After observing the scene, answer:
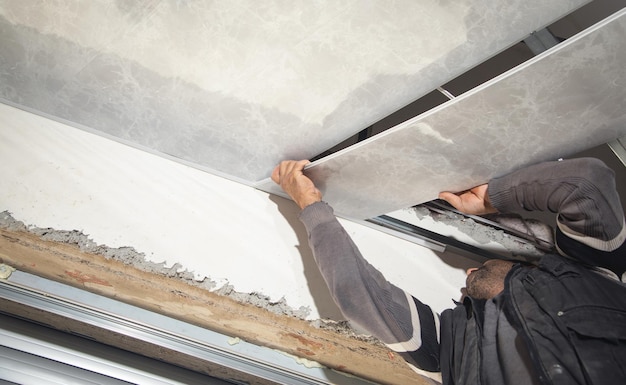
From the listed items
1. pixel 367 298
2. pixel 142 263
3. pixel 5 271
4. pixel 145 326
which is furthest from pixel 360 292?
pixel 5 271

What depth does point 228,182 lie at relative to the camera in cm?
135

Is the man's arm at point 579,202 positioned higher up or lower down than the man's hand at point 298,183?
lower down

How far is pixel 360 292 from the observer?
3.46 feet

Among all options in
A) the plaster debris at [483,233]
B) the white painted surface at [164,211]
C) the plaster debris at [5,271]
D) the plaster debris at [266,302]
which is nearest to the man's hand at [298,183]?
the white painted surface at [164,211]

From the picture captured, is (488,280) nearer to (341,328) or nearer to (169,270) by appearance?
(341,328)

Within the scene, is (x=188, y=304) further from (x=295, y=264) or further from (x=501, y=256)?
(x=501, y=256)

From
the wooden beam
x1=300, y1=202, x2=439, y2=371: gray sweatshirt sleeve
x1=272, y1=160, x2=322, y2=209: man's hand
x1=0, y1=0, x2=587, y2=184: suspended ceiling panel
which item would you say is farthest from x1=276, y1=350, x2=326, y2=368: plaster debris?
x1=0, y1=0, x2=587, y2=184: suspended ceiling panel

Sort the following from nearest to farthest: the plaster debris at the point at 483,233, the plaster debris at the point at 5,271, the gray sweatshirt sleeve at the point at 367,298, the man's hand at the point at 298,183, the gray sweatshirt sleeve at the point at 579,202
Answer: the gray sweatshirt sleeve at the point at 579,202 < the gray sweatshirt sleeve at the point at 367,298 < the man's hand at the point at 298,183 < the plaster debris at the point at 5,271 < the plaster debris at the point at 483,233

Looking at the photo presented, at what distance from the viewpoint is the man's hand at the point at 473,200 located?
120 cm

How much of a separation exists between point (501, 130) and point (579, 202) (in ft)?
0.84

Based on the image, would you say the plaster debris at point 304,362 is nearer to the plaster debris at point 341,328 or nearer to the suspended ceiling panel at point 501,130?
the plaster debris at point 341,328

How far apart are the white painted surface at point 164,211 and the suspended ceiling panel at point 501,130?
0.19 meters

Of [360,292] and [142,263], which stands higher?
[142,263]

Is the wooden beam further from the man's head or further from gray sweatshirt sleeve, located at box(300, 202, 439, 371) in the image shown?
the man's head
